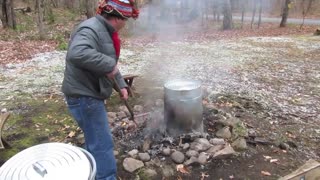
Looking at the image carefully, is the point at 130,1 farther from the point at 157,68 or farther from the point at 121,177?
the point at 157,68

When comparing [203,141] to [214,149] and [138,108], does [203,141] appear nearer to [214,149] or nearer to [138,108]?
[214,149]

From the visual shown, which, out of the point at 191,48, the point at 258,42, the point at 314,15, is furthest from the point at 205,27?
the point at 314,15

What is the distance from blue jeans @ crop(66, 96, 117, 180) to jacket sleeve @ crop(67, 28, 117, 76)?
375 mm

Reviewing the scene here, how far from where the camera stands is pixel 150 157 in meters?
4.15

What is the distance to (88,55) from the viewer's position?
8.43 feet

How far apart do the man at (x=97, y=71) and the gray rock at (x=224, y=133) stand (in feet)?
6.62

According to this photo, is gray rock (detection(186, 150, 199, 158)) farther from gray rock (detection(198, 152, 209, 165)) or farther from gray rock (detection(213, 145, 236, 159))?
gray rock (detection(213, 145, 236, 159))

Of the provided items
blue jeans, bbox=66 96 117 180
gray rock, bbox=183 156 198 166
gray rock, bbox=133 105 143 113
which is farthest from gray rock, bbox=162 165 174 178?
gray rock, bbox=133 105 143 113

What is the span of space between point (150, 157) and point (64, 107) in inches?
101

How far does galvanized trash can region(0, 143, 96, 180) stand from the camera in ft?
5.95

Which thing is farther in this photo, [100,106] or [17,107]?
[17,107]

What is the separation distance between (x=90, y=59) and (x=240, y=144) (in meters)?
2.66

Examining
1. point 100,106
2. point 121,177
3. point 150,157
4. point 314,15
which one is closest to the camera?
point 100,106

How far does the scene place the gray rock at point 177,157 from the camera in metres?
4.04
